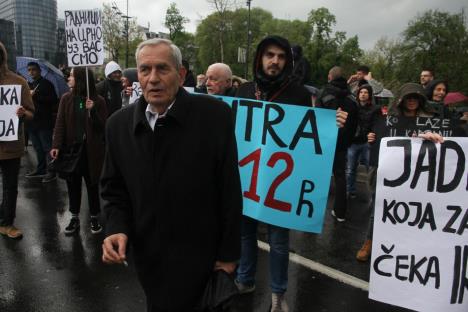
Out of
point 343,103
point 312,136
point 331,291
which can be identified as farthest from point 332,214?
point 312,136

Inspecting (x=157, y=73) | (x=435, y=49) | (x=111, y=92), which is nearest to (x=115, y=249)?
(x=157, y=73)

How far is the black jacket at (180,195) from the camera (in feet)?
5.99

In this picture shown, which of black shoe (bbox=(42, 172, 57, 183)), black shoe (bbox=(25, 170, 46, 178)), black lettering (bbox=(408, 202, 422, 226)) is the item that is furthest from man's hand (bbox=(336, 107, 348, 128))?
black shoe (bbox=(25, 170, 46, 178))

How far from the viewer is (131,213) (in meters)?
2.04

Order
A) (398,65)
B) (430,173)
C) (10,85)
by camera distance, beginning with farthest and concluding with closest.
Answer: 1. (398,65)
2. (10,85)
3. (430,173)

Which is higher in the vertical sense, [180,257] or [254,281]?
[180,257]

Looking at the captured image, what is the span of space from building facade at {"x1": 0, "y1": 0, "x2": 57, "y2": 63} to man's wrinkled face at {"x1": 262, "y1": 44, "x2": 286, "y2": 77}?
31.9m

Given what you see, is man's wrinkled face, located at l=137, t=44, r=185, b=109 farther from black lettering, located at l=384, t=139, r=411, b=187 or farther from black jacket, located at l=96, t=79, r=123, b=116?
black jacket, located at l=96, t=79, r=123, b=116

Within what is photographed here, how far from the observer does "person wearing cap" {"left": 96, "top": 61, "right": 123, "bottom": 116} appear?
22.7 ft

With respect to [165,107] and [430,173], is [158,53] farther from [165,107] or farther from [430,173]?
[430,173]

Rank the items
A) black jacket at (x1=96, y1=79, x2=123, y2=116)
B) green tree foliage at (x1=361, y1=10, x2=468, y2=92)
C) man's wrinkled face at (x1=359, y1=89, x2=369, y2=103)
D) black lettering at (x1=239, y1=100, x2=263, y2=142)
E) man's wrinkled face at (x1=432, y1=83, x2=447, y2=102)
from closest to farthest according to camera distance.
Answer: black lettering at (x1=239, y1=100, x2=263, y2=142) < man's wrinkled face at (x1=432, y1=83, x2=447, y2=102) < man's wrinkled face at (x1=359, y1=89, x2=369, y2=103) < black jacket at (x1=96, y1=79, x2=123, y2=116) < green tree foliage at (x1=361, y1=10, x2=468, y2=92)

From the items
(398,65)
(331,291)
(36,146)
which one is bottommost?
(331,291)

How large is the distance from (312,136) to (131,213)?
154 centimetres

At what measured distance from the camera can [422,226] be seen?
8.05ft
